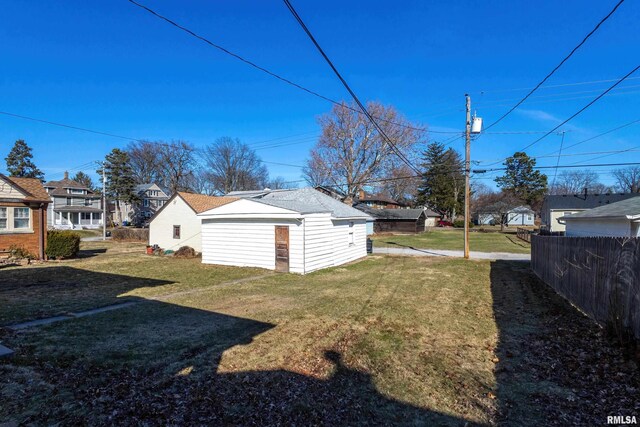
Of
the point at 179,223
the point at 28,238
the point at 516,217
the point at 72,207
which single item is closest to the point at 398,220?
the point at 179,223

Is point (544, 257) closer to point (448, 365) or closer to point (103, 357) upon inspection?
point (448, 365)

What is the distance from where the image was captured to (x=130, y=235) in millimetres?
32312

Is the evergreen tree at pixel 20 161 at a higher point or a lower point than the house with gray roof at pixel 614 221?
higher

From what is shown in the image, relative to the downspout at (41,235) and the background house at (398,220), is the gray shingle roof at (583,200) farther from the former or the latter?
the downspout at (41,235)

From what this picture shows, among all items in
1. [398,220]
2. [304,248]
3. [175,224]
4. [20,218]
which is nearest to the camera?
[304,248]

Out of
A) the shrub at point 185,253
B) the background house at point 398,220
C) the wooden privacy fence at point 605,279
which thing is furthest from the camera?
the background house at point 398,220

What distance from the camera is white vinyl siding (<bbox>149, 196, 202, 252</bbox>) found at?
Result: 21281 mm

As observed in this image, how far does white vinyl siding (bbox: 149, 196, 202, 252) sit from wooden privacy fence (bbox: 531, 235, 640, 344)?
18.5 metres

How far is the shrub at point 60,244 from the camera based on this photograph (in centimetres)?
1764

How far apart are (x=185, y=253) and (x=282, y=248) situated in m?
8.88

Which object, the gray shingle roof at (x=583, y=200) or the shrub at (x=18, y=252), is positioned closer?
the shrub at (x=18, y=252)

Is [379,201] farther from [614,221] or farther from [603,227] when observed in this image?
[614,221]

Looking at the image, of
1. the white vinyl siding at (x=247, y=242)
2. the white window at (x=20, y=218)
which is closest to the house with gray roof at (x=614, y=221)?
the white vinyl siding at (x=247, y=242)

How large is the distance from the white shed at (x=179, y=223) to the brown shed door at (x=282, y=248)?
354 inches
